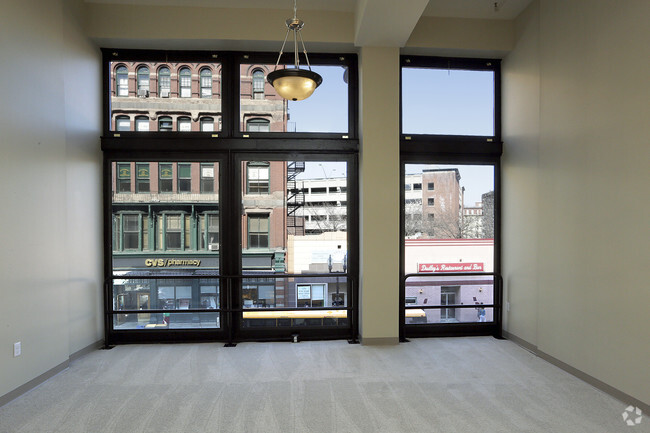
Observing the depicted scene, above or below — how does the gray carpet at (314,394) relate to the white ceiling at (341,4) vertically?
below

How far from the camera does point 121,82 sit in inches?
167

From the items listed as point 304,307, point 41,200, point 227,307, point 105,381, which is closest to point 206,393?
point 105,381

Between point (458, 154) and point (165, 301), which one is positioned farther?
point (458, 154)

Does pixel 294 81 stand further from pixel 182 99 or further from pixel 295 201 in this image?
pixel 182 99

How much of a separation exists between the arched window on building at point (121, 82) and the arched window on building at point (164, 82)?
385mm

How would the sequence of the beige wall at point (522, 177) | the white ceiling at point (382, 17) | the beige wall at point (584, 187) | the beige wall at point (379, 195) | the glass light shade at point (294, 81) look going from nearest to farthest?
the glass light shade at point (294, 81) < the beige wall at point (584, 187) < the white ceiling at point (382, 17) < the beige wall at point (522, 177) < the beige wall at point (379, 195)

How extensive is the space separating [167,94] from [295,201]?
6.65ft

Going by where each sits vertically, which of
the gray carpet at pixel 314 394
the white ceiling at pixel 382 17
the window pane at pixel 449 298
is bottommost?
the gray carpet at pixel 314 394

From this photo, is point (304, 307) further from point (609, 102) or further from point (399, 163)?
point (609, 102)

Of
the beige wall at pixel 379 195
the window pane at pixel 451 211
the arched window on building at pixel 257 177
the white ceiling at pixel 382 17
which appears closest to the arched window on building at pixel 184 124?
the arched window on building at pixel 257 177

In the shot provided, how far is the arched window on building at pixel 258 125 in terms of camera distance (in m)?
4.30

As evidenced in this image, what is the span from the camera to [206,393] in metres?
2.93

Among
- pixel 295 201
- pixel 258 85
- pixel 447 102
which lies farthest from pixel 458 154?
pixel 258 85

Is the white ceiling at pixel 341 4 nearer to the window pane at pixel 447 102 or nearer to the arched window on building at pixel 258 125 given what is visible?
the window pane at pixel 447 102
